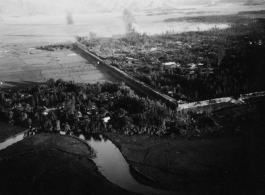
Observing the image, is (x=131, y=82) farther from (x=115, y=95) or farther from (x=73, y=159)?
(x=73, y=159)

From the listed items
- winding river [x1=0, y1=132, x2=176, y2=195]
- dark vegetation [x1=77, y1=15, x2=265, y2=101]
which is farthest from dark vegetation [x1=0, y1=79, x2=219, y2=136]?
dark vegetation [x1=77, y1=15, x2=265, y2=101]

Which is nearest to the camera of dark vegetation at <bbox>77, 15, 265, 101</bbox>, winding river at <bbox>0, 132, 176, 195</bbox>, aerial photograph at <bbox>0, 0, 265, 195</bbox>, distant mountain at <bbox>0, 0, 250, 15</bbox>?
winding river at <bbox>0, 132, 176, 195</bbox>

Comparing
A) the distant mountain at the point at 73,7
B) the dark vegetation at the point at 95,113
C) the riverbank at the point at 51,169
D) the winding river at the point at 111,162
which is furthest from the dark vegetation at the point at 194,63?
the distant mountain at the point at 73,7

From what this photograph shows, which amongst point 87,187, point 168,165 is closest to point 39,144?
point 87,187

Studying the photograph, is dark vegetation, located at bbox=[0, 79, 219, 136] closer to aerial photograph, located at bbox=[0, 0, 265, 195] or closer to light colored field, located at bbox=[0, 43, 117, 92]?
aerial photograph, located at bbox=[0, 0, 265, 195]

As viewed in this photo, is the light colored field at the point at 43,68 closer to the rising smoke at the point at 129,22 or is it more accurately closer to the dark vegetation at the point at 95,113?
the dark vegetation at the point at 95,113

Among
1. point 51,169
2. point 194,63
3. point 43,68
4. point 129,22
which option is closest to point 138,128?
point 51,169
